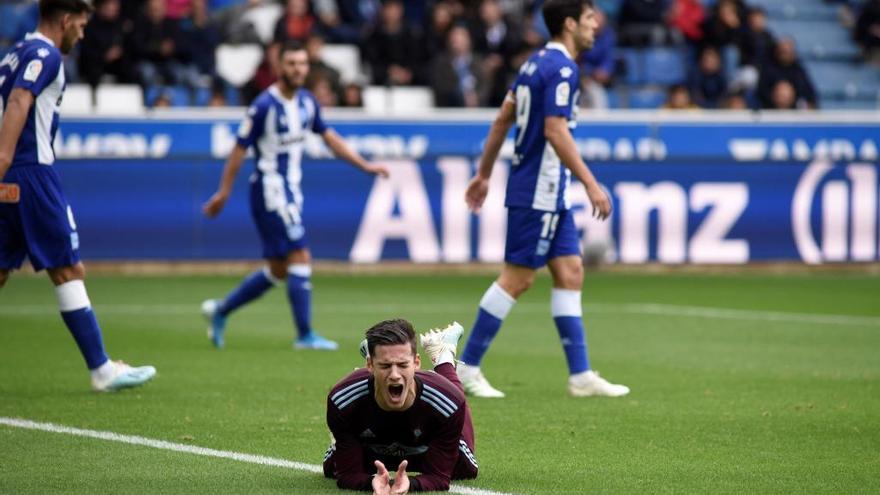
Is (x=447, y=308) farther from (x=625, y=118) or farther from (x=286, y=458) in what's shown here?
(x=286, y=458)

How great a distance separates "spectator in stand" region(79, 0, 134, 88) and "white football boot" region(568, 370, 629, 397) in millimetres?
12719

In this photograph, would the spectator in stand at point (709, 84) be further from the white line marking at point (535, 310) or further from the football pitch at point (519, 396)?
the white line marking at point (535, 310)

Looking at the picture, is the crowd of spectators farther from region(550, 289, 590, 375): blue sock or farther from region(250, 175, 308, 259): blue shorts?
region(550, 289, 590, 375): blue sock

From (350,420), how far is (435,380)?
1.23 ft

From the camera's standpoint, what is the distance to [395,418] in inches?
255

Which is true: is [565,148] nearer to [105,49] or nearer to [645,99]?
[105,49]

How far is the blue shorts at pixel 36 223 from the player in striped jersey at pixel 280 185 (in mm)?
3257

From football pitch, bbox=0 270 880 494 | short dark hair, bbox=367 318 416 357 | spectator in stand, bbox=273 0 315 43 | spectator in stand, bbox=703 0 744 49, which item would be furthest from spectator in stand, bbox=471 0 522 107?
short dark hair, bbox=367 318 416 357

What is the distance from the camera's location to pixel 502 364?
1147 cm

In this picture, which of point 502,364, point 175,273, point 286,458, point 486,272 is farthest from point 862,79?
point 286,458

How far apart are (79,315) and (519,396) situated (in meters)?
2.58

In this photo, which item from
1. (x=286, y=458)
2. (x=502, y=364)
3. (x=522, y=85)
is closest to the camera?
(x=286, y=458)

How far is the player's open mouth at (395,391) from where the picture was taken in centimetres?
629

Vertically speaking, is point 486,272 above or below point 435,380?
below
